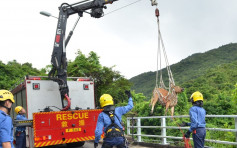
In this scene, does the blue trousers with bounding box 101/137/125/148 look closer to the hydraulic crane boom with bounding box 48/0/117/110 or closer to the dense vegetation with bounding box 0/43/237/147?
the dense vegetation with bounding box 0/43/237/147

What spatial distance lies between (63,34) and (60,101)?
283 centimetres

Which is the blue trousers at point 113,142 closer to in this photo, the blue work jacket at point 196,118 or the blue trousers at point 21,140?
the blue work jacket at point 196,118

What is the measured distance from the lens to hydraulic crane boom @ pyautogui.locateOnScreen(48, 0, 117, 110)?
34.3ft

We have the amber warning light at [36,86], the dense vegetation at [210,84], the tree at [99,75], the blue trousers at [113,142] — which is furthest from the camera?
the tree at [99,75]

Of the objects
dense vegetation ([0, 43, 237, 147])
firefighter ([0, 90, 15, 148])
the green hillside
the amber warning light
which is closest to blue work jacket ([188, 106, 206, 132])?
dense vegetation ([0, 43, 237, 147])

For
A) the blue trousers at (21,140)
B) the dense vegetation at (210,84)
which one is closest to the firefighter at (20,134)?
the blue trousers at (21,140)

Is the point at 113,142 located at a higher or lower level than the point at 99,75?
lower

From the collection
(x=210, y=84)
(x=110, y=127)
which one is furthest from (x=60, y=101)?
(x=210, y=84)

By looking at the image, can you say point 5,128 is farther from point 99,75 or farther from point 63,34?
point 99,75

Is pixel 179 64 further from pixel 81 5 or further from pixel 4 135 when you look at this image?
pixel 4 135

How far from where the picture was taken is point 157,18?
8859 mm

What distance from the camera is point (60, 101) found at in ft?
33.6

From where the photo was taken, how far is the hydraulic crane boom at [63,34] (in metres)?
10.5

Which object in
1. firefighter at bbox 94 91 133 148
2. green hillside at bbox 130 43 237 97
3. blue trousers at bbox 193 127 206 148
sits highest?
green hillside at bbox 130 43 237 97
